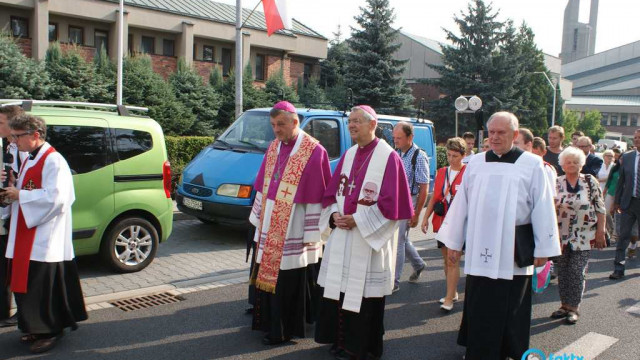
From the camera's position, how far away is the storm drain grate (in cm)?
590

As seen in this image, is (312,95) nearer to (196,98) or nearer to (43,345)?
(196,98)

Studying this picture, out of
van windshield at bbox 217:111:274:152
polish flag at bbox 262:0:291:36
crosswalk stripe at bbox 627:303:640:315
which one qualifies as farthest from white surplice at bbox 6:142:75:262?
polish flag at bbox 262:0:291:36

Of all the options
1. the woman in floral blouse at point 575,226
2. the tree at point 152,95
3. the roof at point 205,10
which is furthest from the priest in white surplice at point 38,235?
the roof at point 205,10

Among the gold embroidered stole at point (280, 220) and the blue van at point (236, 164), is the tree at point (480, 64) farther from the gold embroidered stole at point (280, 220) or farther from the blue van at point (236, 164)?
the gold embroidered stole at point (280, 220)

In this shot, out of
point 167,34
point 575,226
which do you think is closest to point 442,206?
point 575,226

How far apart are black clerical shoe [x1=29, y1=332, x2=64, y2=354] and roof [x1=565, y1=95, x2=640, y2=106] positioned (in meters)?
88.1

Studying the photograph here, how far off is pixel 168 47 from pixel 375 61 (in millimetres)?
10689

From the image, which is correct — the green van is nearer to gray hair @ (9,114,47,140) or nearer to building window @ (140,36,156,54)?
gray hair @ (9,114,47,140)

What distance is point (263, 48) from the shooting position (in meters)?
33.6

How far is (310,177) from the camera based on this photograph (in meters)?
5.02

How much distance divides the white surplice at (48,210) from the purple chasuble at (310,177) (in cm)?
167

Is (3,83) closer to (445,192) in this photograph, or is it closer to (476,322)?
(445,192)

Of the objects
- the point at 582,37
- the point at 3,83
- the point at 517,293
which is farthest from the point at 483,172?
the point at 582,37

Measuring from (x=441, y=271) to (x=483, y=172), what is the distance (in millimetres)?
3849
